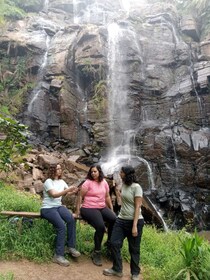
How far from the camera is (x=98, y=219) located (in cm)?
481

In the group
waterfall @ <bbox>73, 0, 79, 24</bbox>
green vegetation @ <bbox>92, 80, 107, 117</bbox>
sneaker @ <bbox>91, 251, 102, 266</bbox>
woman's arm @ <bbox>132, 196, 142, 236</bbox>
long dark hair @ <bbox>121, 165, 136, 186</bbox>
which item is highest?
waterfall @ <bbox>73, 0, 79, 24</bbox>

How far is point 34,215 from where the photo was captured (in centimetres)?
510

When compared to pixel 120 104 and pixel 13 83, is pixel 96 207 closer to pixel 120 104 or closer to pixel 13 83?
pixel 120 104

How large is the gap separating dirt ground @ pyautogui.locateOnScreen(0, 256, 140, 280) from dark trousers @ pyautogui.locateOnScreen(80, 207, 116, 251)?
39cm

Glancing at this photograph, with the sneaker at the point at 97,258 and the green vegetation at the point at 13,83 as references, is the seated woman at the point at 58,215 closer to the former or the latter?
the sneaker at the point at 97,258

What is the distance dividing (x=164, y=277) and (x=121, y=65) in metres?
14.9

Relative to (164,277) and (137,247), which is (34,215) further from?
(164,277)

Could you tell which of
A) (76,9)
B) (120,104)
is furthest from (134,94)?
(76,9)

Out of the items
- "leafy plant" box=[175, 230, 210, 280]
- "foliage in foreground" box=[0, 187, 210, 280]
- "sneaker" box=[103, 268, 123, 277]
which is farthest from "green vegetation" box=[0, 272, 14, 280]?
"leafy plant" box=[175, 230, 210, 280]

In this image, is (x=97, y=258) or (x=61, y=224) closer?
(x=61, y=224)

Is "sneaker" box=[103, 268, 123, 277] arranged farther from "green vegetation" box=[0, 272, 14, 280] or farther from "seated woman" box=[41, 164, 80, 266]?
"green vegetation" box=[0, 272, 14, 280]

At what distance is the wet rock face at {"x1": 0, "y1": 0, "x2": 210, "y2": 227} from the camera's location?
41.7 feet

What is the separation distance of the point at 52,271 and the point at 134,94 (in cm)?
1330

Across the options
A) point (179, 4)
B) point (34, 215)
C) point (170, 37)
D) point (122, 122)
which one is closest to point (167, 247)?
point (34, 215)
